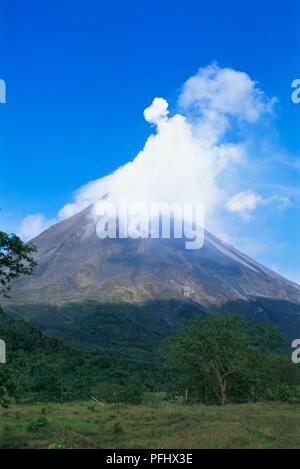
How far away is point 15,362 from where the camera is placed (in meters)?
81.6

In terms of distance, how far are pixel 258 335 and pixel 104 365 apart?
66655mm

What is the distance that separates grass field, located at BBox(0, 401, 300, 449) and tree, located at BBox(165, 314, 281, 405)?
9.88 metres

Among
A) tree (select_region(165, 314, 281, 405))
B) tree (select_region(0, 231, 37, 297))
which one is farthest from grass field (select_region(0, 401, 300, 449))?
tree (select_region(165, 314, 281, 405))

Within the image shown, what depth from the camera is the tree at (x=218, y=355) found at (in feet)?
153

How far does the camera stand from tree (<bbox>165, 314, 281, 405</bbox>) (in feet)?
153

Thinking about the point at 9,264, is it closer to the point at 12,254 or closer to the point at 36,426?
the point at 12,254

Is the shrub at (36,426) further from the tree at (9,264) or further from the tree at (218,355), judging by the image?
the tree at (218,355)

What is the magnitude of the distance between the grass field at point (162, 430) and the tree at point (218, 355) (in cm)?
988

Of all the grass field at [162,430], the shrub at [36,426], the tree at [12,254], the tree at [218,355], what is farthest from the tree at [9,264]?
the tree at [218,355]

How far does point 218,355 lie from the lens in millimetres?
46469

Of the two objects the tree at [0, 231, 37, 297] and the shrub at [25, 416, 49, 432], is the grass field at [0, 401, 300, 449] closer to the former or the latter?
the shrub at [25, 416, 49, 432]

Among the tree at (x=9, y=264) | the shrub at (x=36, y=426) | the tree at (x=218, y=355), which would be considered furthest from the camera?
the tree at (x=218, y=355)

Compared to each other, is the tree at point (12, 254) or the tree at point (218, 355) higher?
the tree at point (12, 254)
